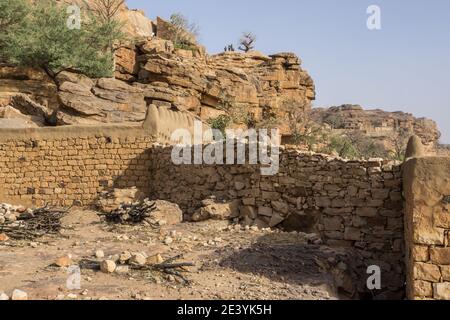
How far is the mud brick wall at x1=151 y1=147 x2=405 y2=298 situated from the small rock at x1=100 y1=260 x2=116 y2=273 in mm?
3556

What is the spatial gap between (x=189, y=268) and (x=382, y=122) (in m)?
51.8

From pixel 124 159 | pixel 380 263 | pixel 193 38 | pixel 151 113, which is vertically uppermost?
pixel 193 38

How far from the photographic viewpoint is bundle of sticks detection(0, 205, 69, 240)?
717cm

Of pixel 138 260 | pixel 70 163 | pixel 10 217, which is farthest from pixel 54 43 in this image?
pixel 138 260

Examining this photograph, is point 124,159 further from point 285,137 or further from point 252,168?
point 285,137

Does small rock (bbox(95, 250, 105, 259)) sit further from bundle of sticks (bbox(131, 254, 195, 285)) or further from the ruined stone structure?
the ruined stone structure

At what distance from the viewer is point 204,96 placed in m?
23.2

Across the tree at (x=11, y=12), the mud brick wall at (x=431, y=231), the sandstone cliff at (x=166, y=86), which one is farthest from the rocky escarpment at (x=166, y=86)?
the mud brick wall at (x=431, y=231)

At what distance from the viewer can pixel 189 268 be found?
18.2 ft

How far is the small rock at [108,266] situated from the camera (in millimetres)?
5177

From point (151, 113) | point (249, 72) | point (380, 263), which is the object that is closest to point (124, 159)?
point (151, 113)

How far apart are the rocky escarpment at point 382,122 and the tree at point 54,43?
31404 mm

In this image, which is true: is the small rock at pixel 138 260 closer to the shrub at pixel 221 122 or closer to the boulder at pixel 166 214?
the boulder at pixel 166 214
